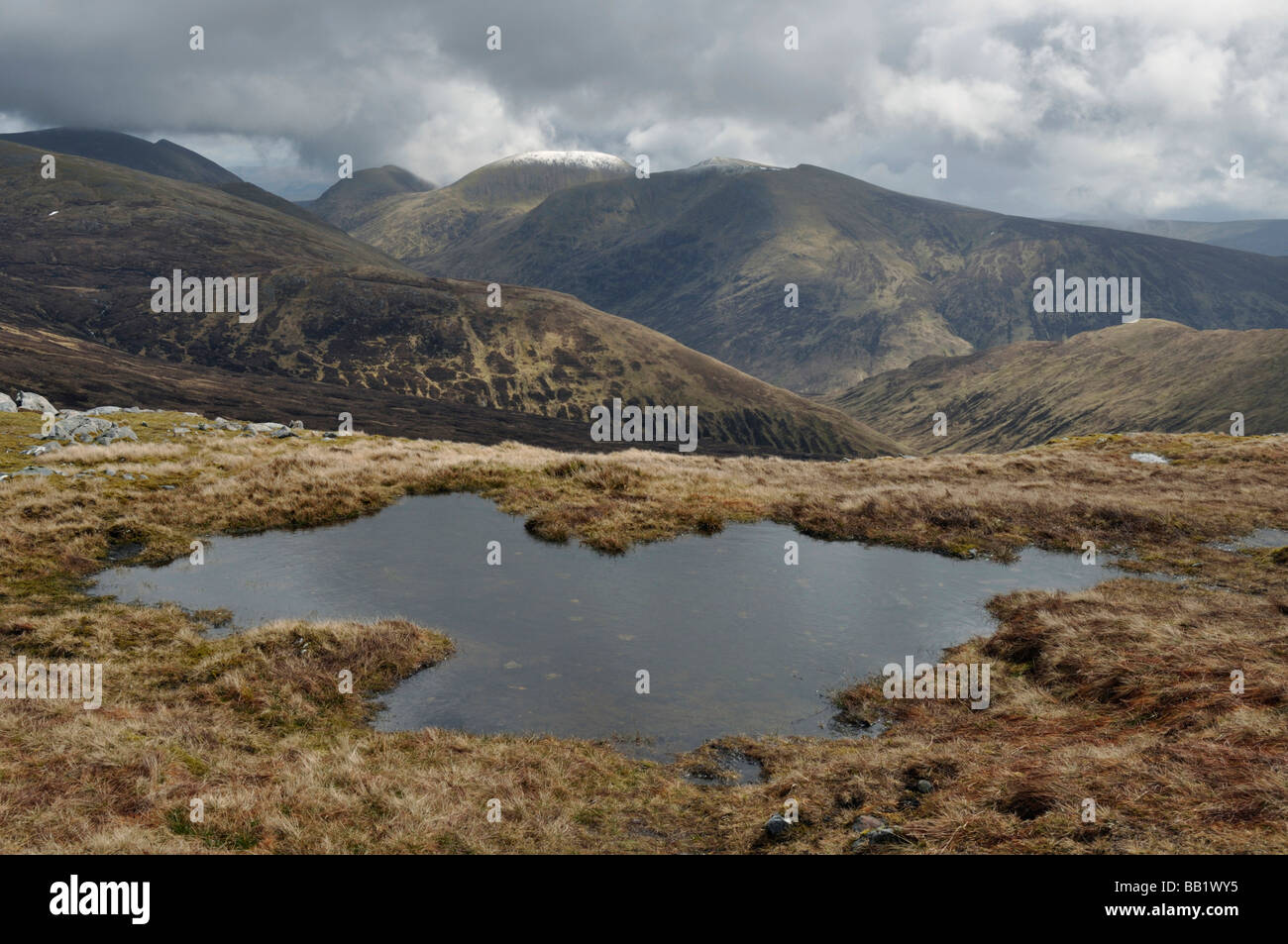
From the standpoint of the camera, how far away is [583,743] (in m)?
15.2

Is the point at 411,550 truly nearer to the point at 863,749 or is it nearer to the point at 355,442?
the point at 863,749

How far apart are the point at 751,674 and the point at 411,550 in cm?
1404

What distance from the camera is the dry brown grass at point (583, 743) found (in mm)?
10555

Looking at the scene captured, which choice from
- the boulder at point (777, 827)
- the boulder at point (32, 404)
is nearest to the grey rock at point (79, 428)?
the boulder at point (32, 404)

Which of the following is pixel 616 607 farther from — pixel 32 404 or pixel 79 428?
pixel 32 404

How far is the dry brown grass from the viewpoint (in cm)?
1055

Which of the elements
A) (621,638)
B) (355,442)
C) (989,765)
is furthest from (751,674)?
(355,442)

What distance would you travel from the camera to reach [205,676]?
55.9 ft

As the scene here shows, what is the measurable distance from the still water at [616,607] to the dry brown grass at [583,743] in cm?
118

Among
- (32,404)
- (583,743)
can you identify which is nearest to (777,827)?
(583,743)

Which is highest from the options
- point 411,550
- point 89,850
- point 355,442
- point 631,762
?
point 355,442

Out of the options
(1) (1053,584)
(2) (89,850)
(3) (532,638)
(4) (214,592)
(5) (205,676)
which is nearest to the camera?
(2) (89,850)

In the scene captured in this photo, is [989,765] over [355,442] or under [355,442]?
under

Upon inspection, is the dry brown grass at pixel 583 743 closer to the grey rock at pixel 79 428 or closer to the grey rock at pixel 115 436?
the grey rock at pixel 115 436
